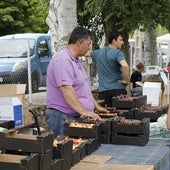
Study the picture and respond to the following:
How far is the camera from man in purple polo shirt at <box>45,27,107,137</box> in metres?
4.30

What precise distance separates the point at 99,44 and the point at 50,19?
19.8 ft

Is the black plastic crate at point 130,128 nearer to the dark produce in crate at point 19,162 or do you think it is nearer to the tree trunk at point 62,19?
the dark produce in crate at point 19,162

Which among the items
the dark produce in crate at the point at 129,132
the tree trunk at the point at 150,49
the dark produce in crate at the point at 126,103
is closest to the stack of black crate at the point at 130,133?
the dark produce in crate at the point at 129,132

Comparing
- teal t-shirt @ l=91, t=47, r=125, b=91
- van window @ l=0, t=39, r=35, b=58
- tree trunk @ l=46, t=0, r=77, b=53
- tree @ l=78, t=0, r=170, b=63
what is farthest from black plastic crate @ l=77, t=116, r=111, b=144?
van window @ l=0, t=39, r=35, b=58

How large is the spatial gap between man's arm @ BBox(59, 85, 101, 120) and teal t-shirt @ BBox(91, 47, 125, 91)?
93.1 inches

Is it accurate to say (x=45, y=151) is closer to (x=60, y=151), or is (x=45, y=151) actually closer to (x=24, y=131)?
(x=60, y=151)

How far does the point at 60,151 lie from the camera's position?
329 centimetres

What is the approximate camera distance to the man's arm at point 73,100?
4273 mm

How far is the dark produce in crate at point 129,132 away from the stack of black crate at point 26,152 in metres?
1.14

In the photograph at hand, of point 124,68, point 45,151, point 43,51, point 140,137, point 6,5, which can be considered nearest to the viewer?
point 45,151

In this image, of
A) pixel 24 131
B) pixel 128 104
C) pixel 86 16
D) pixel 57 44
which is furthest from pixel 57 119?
pixel 86 16

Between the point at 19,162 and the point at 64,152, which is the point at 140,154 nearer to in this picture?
the point at 64,152

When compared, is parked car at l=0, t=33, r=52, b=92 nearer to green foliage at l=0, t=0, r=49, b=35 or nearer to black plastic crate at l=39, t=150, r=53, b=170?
black plastic crate at l=39, t=150, r=53, b=170

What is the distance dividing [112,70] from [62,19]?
1465 millimetres
